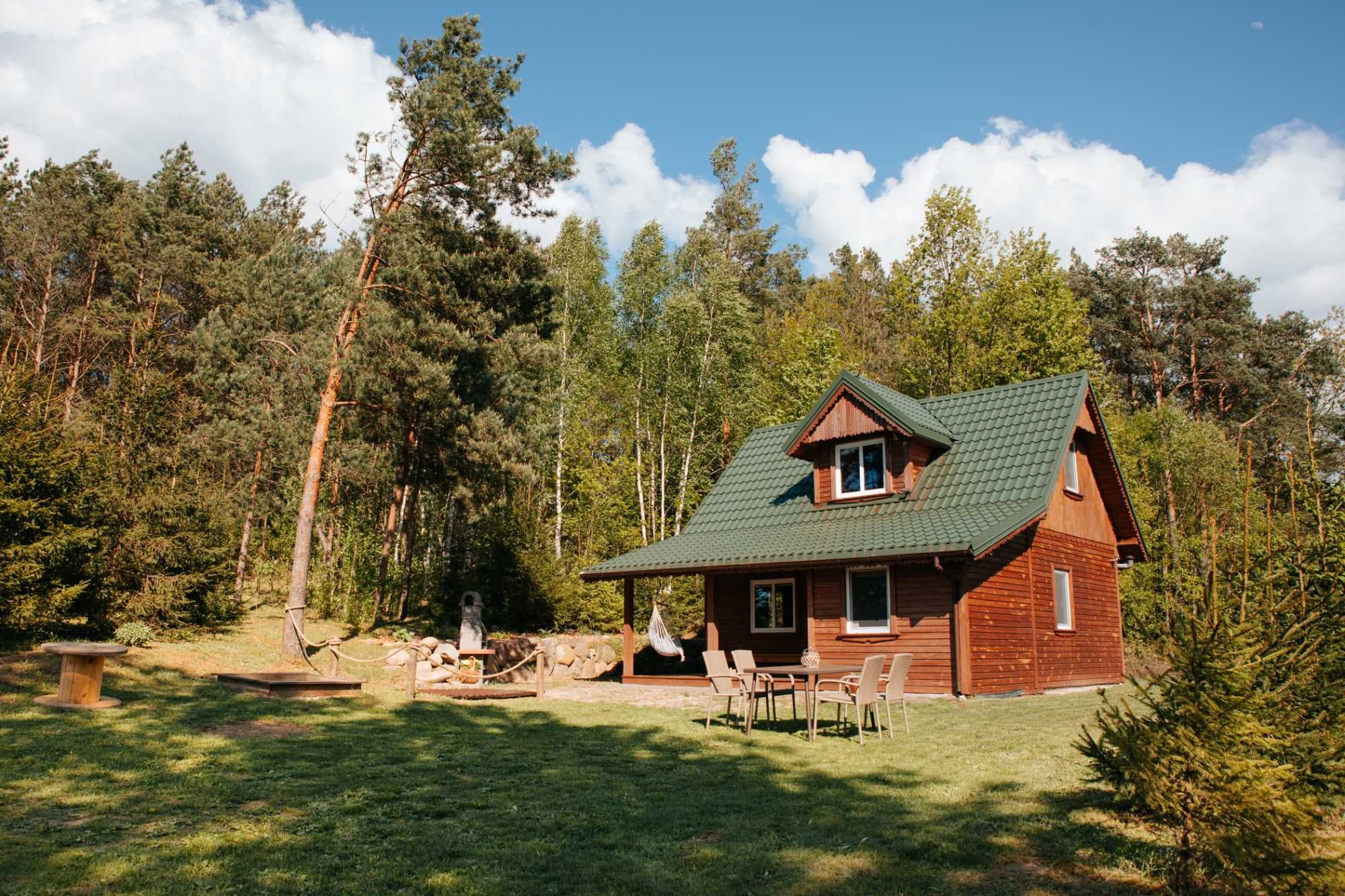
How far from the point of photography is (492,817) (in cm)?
581

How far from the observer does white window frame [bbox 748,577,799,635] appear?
706 inches

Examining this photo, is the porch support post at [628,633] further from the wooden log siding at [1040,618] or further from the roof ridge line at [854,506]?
the wooden log siding at [1040,618]

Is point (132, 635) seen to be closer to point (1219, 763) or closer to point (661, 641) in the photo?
point (661, 641)

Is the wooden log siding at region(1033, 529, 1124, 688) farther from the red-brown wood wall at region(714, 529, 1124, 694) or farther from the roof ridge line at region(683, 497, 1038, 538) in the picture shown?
the roof ridge line at region(683, 497, 1038, 538)

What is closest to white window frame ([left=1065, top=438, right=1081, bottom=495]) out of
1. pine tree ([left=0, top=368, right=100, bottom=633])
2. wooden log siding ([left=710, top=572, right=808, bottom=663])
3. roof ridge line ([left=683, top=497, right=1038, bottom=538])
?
roof ridge line ([left=683, top=497, right=1038, bottom=538])

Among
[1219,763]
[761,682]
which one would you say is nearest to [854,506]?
[761,682]

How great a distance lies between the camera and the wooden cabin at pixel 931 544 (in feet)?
47.7

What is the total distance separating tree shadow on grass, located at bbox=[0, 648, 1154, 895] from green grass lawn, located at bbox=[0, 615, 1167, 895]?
2 cm

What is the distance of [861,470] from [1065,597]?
4.81 meters

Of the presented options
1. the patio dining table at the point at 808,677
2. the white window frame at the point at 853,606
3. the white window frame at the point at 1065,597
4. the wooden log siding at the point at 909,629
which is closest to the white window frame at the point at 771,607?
the wooden log siding at the point at 909,629

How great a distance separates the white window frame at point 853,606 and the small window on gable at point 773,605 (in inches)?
100

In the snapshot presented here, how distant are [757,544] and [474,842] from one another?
1187 centimetres

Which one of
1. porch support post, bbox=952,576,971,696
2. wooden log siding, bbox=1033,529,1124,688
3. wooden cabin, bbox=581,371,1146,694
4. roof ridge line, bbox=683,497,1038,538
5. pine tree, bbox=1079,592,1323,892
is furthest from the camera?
wooden log siding, bbox=1033,529,1124,688

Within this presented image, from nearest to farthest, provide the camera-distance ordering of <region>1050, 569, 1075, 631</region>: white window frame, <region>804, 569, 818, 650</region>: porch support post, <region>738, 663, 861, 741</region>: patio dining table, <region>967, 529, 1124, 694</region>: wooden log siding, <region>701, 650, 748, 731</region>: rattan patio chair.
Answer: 1. <region>738, 663, 861, 741</region>: patio dining table
2. <region>701, 650, 748, 731</region>: rattan patio chair
3. <region>967, 529, 1124, 694</region>: wooden log siding
4. <region>804, 569, 818, 650</region>: porch support post
5. <region>1050, 569, 1075, 631</region>: white window frame
